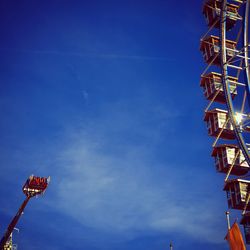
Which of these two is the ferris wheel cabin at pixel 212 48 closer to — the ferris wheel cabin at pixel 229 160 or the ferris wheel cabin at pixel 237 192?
the ferris wheel cabin at pixel 229 160

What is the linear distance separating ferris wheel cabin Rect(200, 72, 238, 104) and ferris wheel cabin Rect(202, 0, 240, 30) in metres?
3.85

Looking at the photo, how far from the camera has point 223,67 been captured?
882 inches

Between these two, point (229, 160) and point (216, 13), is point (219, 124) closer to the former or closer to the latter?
point (229, 160)

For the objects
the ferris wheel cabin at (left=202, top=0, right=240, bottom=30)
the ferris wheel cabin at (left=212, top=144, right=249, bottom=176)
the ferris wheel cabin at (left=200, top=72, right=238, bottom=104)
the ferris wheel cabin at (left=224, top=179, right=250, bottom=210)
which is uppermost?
the ferris wheel cabin at (left=202, top=0, right=240, bottom=30)

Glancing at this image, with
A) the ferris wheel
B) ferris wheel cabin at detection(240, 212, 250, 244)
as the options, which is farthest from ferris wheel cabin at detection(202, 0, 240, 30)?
ferris wheel cabin at detection(240, 212, 250, 244)

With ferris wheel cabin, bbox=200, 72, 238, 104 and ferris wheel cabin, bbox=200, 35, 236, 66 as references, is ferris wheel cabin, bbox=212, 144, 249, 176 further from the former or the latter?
ferris wheel cabin, bbox=200, 35, 236, 66

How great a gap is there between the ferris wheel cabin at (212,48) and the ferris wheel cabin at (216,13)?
1.15m

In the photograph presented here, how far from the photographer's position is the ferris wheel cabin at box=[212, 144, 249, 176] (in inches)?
883

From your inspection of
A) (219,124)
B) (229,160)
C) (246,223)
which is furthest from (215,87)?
(246,223)

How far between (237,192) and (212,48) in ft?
35.2

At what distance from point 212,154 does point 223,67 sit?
19.9 feet

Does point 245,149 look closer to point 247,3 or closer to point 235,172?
point 235,172

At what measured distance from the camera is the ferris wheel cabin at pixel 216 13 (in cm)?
2531

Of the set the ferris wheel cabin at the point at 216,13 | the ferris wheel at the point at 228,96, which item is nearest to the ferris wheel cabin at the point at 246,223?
the ferris wheel at the point at 228,96
